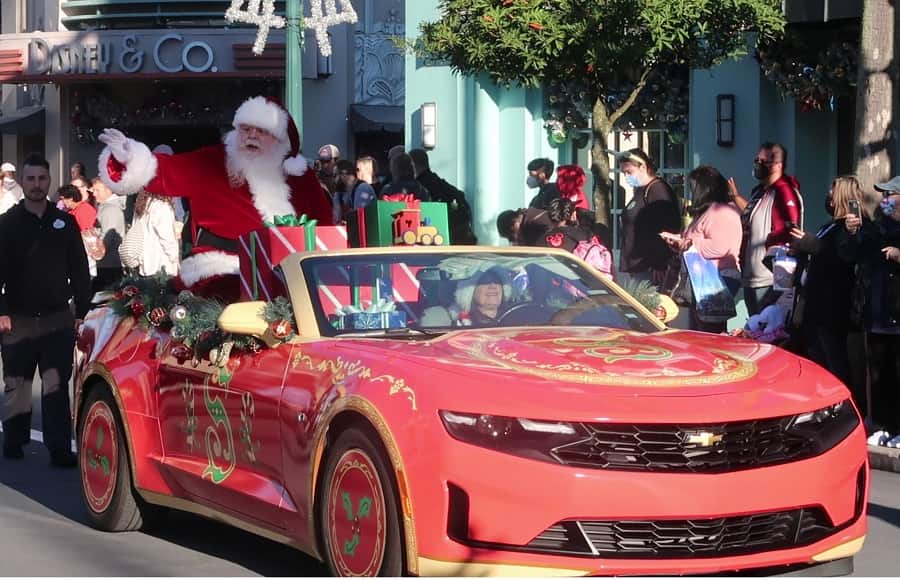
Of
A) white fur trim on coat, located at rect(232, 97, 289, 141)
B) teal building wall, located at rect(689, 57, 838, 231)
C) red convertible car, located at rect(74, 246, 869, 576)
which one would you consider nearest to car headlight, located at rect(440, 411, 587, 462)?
red convertible car, located at rect(74, 246, 869, 576)

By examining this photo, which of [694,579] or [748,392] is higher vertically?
[748,392]

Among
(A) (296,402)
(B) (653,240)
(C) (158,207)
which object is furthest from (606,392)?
(C) (158,207)

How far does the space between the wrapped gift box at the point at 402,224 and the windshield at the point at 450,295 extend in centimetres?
53

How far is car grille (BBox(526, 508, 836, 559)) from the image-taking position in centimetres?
575

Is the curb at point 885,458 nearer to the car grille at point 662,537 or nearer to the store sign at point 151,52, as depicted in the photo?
the car grille at point 662,537

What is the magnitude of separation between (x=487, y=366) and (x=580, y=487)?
68 centimetres

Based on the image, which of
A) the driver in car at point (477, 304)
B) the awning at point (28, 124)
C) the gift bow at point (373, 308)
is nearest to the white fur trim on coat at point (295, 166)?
the driver in car at point (477, 304)

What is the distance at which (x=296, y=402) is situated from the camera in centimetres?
671

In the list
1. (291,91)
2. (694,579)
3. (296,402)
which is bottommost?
(694,579)

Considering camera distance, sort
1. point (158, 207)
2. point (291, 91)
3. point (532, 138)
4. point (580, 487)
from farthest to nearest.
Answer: point (532, 138) < point (291, 91) < point (158, 207) < point (580, 487)

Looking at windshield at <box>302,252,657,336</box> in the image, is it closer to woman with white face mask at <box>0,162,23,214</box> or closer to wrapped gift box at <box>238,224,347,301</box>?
wrapped gift box at <box>238,224,347,301</box>

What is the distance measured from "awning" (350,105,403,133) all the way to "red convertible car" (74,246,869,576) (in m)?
27.3

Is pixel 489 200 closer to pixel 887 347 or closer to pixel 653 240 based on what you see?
pixel 653 240

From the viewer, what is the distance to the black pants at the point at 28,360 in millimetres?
11242
